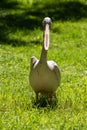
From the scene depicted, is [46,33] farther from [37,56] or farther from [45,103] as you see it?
[37,56]

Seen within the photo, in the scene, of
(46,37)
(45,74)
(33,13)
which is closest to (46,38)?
(46,37)

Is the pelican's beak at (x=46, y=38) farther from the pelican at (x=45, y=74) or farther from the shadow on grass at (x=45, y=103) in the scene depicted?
the shadow on grass at (x=45, y=103)

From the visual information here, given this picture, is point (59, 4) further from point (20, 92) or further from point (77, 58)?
point (20, 92)

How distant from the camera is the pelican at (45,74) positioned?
6.77m

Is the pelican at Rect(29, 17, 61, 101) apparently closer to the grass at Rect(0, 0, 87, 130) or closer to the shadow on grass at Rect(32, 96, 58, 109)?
the shadow on grass at Rect(32, 96, 58, 109)

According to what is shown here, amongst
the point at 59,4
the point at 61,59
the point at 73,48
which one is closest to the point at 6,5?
the point at 59,4

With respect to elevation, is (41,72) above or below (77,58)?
above

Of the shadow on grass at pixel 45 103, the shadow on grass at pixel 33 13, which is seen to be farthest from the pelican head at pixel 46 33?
the shadow on grass at pixel 33 13

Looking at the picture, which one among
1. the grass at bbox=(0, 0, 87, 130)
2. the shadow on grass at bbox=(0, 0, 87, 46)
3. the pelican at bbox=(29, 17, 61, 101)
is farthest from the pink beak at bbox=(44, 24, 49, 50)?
the shadow on grass at bbox=(0, 0, 87, 46)

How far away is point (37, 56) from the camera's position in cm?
1169

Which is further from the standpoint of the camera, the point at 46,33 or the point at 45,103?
the point at 45,103

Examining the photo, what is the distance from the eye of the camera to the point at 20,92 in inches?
311

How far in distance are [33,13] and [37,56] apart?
5.32 m

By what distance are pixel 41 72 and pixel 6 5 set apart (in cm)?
1141
